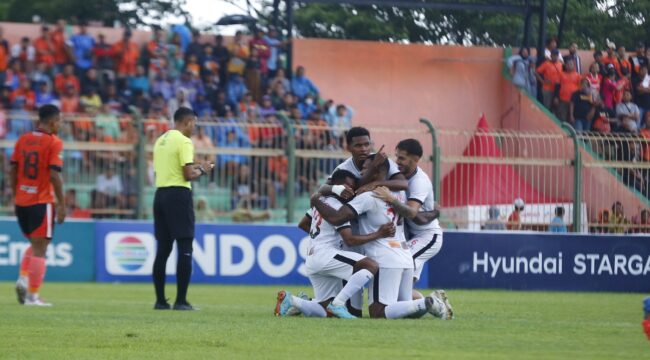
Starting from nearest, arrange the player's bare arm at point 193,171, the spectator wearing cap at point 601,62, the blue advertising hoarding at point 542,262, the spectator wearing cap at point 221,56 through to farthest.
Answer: the player's bare arm at point 193,171 < the blue advertising hoarding at point 542,262 < the spectator wearing cap at point 221,56 < the spectator wearing cap at point 601,62

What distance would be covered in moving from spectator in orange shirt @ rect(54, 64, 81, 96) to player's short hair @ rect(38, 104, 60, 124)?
37.0ft

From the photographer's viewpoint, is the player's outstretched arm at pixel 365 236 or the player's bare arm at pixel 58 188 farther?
the player's bare arm at pixel 58 188

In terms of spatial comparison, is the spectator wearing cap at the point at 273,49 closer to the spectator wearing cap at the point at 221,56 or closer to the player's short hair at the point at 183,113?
the spectator wearing cap at the point at 221,56

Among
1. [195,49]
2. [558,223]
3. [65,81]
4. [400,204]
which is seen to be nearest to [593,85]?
[558,223]

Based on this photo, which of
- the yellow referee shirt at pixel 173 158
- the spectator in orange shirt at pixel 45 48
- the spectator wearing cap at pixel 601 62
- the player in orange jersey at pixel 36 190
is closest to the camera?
the yellow referee shirt at pixel 173 158

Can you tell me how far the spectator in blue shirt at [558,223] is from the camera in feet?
77.9

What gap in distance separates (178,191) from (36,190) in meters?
1.63

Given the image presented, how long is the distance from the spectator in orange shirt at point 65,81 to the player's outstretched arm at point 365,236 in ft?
45.3

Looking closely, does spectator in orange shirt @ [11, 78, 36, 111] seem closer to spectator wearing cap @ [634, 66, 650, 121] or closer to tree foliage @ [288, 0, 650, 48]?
tree foliage @ [288, 0, 650, 48]

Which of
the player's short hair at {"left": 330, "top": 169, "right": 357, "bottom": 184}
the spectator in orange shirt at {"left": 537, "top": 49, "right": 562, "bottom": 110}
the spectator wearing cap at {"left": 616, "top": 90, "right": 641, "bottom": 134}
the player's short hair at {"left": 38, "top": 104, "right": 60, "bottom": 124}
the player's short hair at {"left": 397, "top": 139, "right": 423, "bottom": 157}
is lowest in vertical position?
the player's short hair at {"left": 330, "top": 169, "right": 357, "bottom": 184}

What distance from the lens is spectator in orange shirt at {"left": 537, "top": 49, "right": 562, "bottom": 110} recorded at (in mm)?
31438

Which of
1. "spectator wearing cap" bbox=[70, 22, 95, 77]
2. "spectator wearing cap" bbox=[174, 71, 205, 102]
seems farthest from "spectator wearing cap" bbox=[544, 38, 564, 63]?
"spectator wearing cap" bbox=[70, 22, 95, 77]

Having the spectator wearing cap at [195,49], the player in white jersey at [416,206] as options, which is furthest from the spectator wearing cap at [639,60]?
the player in white jersey at [416,206]

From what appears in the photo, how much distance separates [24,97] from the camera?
85.0ft
